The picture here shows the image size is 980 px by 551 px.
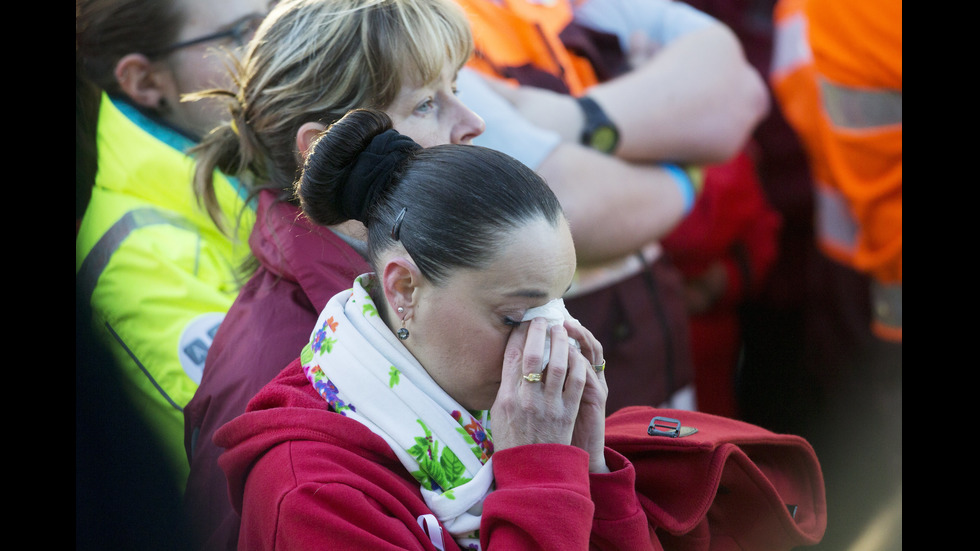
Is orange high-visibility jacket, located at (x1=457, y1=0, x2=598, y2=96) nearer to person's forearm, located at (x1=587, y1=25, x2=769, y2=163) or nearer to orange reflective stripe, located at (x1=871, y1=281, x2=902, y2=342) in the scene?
person's forearm, located at (x1=587, y1=25, x2=769, y2=163)

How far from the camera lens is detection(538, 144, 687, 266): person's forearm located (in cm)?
108

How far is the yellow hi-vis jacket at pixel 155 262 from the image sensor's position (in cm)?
110

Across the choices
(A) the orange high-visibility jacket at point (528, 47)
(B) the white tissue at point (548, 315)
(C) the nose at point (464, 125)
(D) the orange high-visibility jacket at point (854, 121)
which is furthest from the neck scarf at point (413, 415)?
(D) the orange high-visibility jacket at point (854, 121)

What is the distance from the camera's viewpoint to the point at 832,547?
1111 mm

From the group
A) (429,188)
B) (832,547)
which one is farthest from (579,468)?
(832,547)

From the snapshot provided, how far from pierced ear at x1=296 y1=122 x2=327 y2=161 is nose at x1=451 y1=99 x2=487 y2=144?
0.14m

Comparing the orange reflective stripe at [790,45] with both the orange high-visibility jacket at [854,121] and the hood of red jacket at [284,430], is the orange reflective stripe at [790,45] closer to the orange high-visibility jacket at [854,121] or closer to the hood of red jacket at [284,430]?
the orange high-visibility jacket at [854,121]

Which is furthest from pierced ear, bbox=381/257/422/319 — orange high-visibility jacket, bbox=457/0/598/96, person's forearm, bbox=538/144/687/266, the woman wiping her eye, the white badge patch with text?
orange high-visibility jacket, bbox=457/0/598/96

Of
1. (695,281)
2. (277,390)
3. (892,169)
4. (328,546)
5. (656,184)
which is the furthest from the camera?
(695,281)

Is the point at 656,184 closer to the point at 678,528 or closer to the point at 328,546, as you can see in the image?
the point at 678,528

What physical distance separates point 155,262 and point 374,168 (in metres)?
0.45

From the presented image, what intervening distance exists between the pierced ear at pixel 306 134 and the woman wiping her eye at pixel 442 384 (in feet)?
0.31

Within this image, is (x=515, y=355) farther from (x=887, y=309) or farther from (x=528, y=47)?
(x=887, y=309)

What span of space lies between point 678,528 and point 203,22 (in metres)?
0.82
